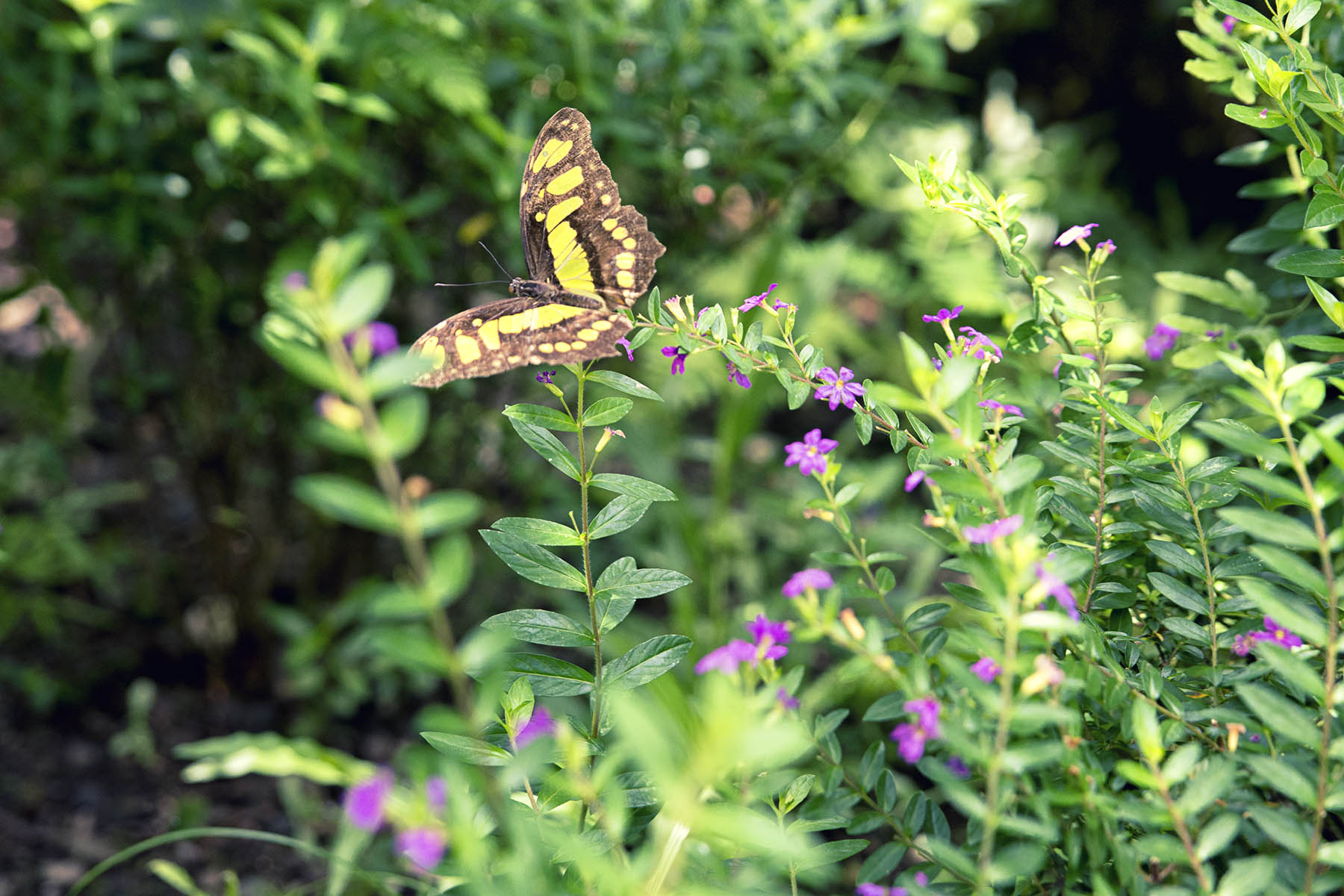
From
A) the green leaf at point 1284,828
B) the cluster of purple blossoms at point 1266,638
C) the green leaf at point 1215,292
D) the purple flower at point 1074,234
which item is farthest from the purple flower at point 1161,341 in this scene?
the green leaf at point 1284,828

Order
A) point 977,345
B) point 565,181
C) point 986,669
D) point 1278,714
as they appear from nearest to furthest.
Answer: point 1278,714, point 986,669, point 977,345, point 565,181

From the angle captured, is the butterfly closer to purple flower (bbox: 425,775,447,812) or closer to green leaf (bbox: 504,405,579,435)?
green leaf (bbox: 504,405,579,435)

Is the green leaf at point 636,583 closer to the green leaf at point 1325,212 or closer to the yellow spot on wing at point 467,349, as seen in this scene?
the yellow spot on wing at point 467,349

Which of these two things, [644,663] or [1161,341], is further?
[1161,341]

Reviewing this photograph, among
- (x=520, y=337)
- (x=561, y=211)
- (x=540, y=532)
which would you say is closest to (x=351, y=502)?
(x=540, y=532)

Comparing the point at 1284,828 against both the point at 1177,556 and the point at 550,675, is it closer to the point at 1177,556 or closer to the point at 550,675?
the point at 1177,556

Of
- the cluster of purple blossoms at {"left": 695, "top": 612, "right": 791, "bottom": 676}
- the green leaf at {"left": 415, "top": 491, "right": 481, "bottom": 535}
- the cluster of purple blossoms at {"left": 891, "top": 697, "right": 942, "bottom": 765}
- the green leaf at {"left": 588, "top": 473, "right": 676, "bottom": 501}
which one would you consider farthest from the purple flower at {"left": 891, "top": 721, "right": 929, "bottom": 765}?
the green leaf at {"left": 415, "top": 491, "right": 481, "bottom": 535}
